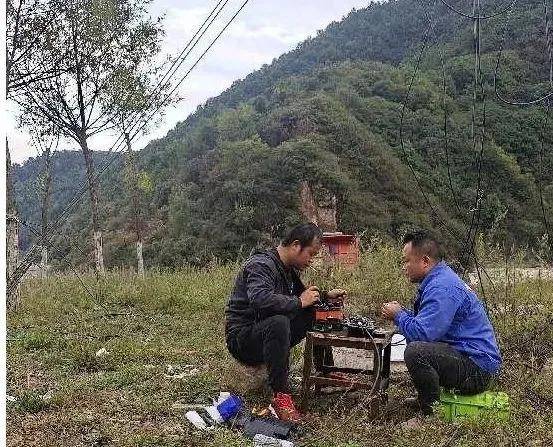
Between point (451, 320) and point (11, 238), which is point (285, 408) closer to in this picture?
point (451, 320)

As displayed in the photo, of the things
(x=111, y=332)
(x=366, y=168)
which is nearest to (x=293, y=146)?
(x=366, y=168)

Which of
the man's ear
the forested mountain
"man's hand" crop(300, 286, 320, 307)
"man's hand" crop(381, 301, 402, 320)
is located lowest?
"man's hand" crop(381, 301, 402, 320)

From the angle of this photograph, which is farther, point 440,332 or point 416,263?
point 416,263

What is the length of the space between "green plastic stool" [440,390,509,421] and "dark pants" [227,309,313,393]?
3.32 feet

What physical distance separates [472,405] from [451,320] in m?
0.54

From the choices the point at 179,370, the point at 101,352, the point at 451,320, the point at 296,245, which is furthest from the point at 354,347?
the point at 101,352

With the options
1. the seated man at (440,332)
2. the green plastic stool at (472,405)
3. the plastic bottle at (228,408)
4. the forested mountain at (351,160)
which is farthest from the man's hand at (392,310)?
the forested mountain at (351,160)

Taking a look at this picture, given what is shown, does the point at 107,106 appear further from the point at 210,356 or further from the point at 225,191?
the point at 225,191

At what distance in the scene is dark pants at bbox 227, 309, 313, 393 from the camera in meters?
4.15

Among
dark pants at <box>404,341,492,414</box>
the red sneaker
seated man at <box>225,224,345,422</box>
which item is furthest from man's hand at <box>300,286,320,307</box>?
dark pants at <box>404,341,492,414</box>

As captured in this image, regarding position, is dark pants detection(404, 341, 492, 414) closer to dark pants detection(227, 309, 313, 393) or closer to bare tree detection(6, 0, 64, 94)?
dark pants detection(227, 309, 313, 393)

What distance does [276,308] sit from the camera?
4.13m

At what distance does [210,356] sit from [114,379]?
3.71ft

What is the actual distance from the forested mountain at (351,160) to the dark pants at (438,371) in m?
11.4
